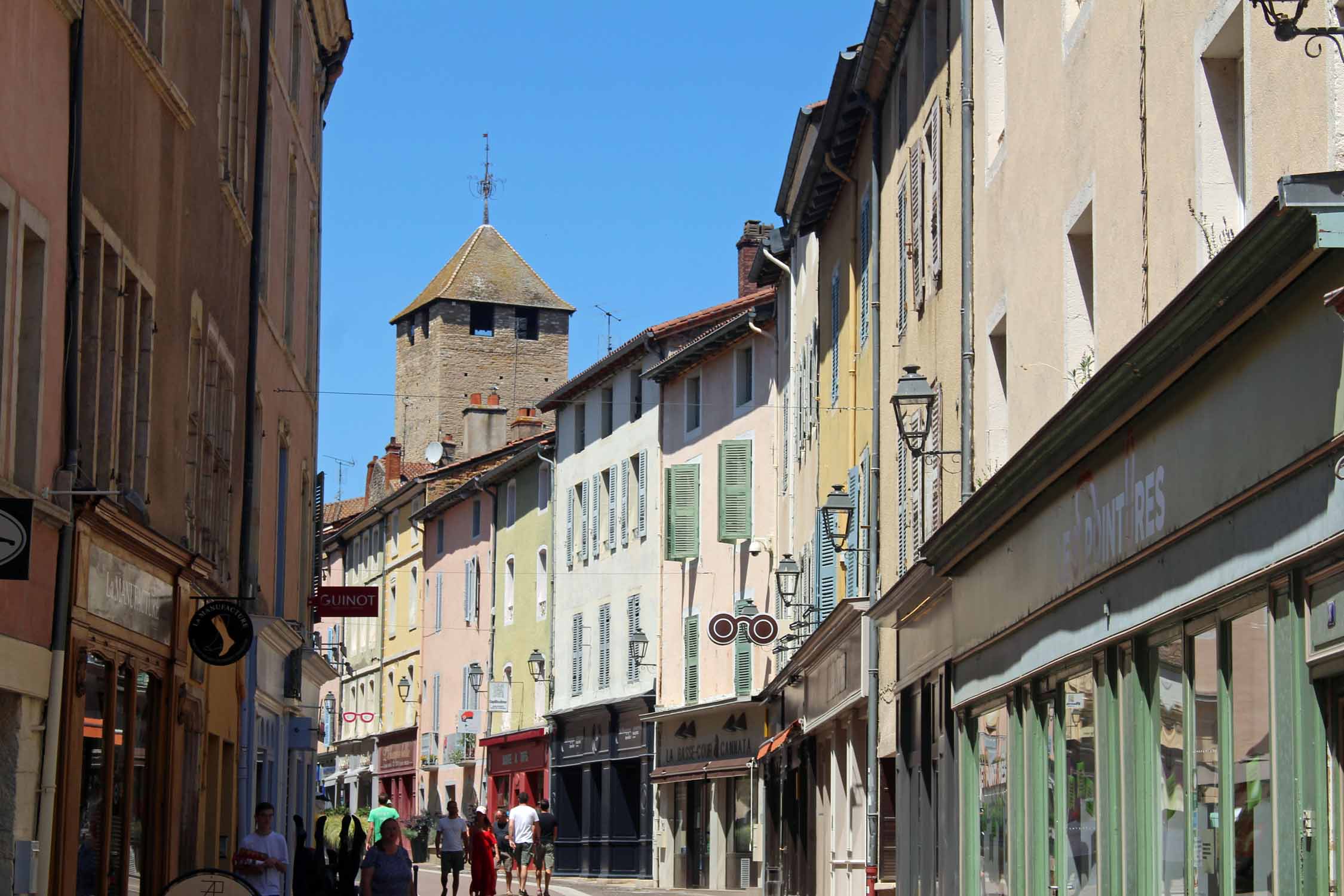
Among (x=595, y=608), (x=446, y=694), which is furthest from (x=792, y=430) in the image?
(x=446, y=694)

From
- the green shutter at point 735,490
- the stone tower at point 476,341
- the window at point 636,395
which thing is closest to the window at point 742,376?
the green shutter at point 735,490

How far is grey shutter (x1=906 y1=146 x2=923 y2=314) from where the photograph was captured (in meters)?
19.0

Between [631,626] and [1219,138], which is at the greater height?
[631,626]

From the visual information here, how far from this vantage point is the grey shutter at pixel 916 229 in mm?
18953

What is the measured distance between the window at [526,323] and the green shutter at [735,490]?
5762cm

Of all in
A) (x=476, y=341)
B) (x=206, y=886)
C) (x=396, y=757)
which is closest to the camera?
(x=206, y=886)

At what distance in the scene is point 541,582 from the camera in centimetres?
4809

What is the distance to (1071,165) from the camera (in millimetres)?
12859

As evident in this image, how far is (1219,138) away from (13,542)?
6025 millimetres

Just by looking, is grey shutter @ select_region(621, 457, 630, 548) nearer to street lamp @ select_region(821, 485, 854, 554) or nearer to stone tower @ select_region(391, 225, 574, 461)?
street lamp @ select_region(821, 485, 854, 554)

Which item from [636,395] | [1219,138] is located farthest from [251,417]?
[636,395]

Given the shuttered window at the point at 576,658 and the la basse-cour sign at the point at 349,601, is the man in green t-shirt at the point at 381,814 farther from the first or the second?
the shuttered window at the point at 576,658

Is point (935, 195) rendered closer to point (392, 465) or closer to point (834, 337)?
point (834, 337)

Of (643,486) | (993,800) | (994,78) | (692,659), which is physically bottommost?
(993,800)
